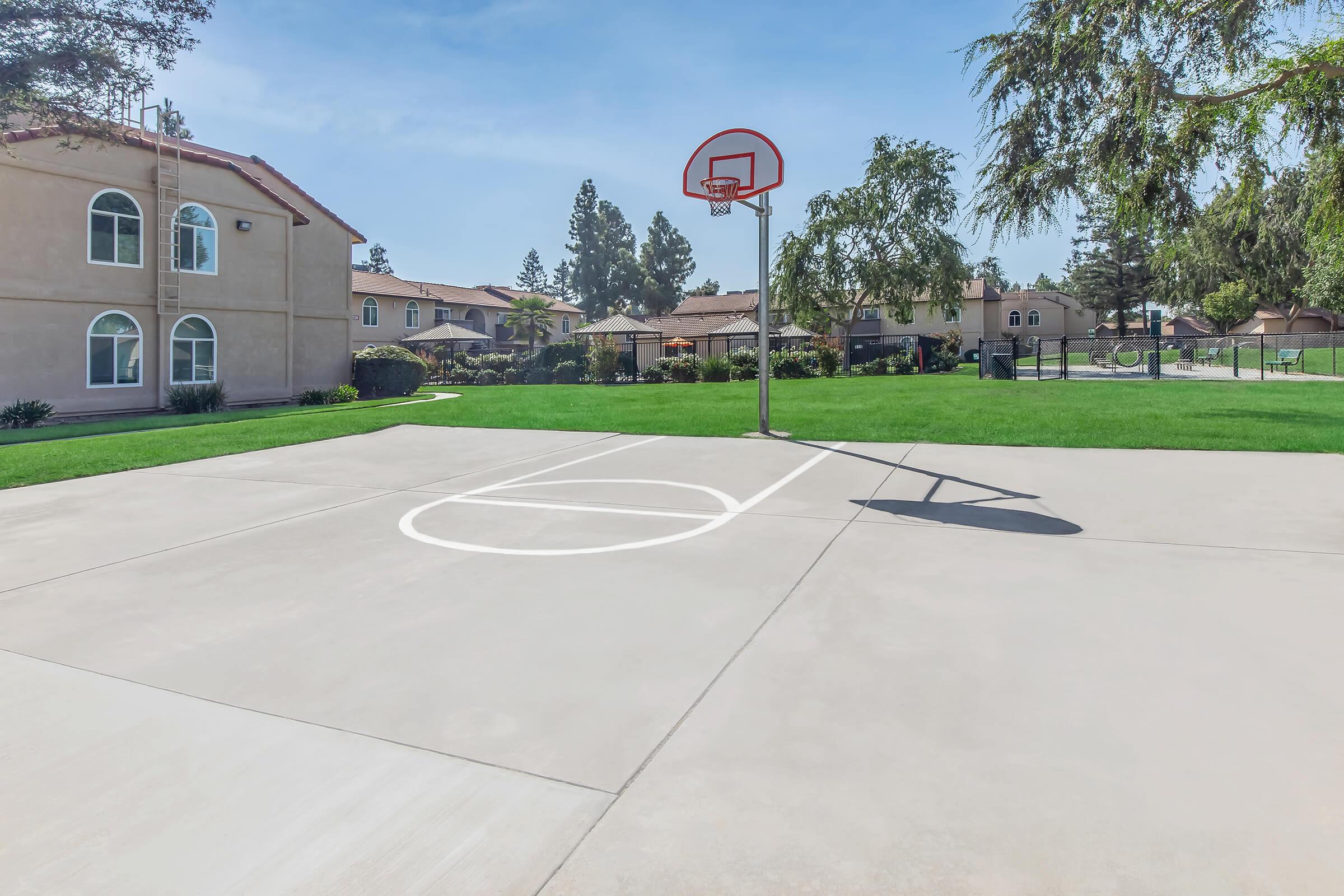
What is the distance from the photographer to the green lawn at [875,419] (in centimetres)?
1062

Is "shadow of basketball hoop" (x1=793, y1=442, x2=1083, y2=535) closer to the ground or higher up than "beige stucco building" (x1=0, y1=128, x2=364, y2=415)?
closer to the ground

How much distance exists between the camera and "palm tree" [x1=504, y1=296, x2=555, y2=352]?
45.4m

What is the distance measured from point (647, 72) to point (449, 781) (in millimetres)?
14207

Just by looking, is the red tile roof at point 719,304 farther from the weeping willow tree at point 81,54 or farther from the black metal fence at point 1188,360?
Result: the weeping willow tree at point 81,54

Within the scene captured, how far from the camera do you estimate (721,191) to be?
12.5m

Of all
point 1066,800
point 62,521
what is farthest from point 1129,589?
point 62,521

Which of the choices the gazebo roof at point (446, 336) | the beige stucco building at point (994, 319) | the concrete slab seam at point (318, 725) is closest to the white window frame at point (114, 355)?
the concrete slab seam at point (318, 725)

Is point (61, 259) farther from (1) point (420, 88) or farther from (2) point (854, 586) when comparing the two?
(2) point (854, 586)

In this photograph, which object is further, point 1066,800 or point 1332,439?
point 1332,439

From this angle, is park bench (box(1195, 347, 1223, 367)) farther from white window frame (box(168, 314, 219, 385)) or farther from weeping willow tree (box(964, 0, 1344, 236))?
white window frame (box(168, 314, 219, 385))

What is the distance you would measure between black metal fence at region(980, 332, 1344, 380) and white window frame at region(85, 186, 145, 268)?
25.2 m

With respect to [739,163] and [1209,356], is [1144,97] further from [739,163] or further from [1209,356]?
[1209,356]

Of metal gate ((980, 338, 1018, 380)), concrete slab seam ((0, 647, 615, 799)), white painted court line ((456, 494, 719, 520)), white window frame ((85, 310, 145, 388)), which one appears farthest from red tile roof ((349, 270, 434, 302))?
concrete slab seam ((0, 647, 615, 799))

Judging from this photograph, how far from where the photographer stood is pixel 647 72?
47.2ft
